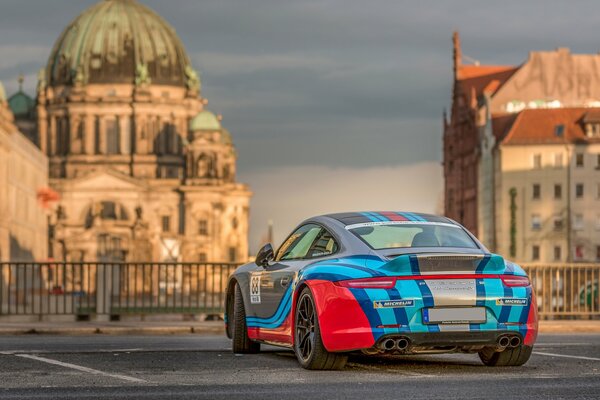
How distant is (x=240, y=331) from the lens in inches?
619

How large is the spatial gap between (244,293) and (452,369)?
9.01 ft

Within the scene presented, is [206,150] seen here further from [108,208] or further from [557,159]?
[557,159]

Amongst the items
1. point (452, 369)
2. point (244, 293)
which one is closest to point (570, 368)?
point (452, 369)

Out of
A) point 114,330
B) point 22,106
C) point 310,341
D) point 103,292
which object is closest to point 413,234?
point 310,341

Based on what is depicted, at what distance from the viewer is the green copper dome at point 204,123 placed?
185m

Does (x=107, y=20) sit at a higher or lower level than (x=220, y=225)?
higher

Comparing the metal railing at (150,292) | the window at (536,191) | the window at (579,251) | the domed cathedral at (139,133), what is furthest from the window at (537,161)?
the domed cathedral at (139,133)

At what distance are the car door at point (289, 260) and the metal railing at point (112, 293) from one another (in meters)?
13.7

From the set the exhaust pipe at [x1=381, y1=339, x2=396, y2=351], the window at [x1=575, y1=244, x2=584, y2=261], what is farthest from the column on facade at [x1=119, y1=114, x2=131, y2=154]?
the exhaust pipe at [x1=381, y1=339, x2=396, y2=351]

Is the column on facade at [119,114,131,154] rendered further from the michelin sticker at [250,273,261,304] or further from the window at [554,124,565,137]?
the michelin sticker at [250,273,261,304]

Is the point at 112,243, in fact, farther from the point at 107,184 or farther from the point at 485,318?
the point at 485,318

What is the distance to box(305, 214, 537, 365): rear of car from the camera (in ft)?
41.9

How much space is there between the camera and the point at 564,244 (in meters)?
107

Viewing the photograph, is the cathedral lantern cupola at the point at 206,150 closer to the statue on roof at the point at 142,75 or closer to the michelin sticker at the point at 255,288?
the statue on roof at the point at 142,75
